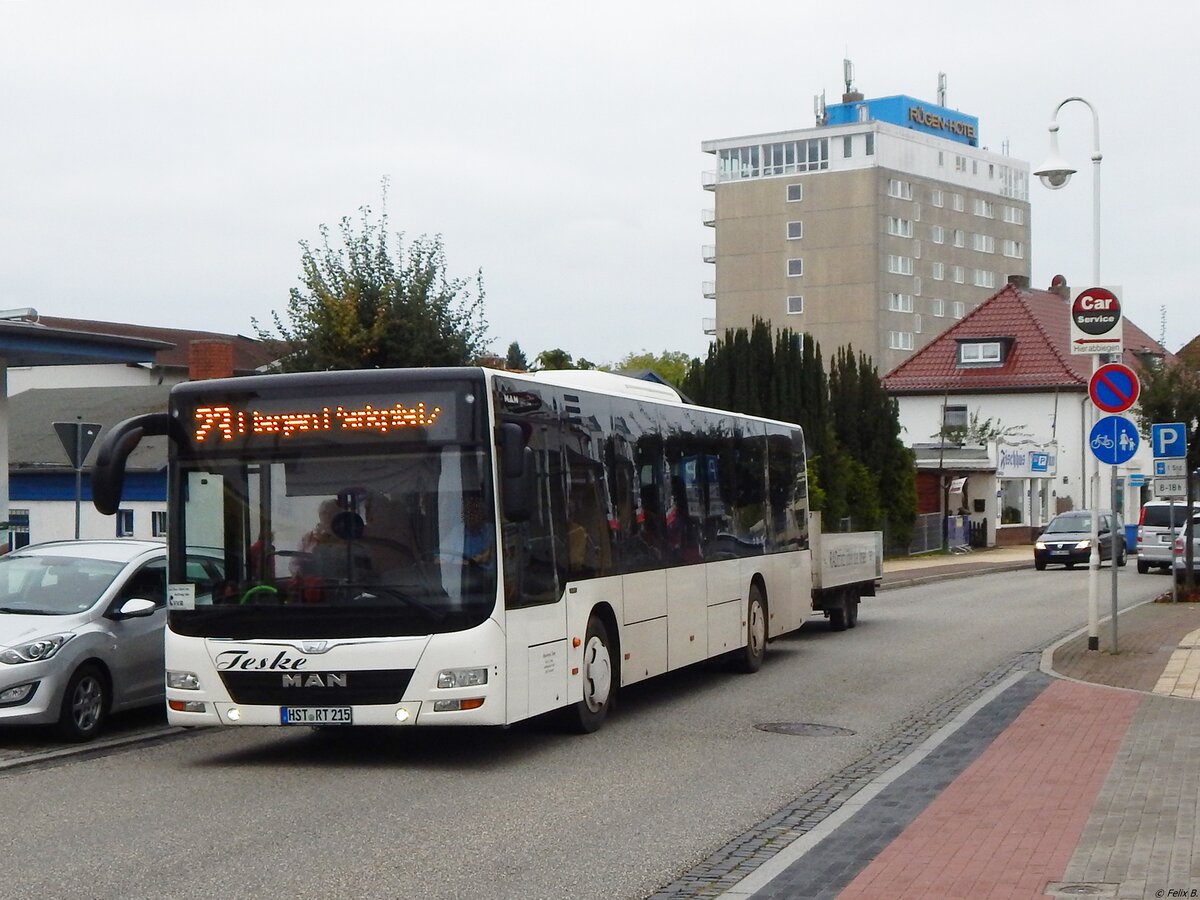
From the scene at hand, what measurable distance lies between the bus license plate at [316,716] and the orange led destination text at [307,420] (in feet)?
6.27

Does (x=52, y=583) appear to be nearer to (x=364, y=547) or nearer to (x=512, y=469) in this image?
(x=364, y=547)

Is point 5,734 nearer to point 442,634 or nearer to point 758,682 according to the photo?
point 442,634

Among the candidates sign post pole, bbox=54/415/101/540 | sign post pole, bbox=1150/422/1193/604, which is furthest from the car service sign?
sign post pole, bbox=54/415/101/540

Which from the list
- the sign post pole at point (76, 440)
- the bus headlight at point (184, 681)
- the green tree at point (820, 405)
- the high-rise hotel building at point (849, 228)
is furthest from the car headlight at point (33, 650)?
the high-rise hotel building at point (849, 228)

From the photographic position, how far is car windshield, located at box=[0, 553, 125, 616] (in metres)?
13.3

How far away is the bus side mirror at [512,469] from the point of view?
1141cm

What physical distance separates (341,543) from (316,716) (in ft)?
3.91

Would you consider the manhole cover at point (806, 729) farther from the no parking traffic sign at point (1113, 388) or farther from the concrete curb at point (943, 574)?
the concrete curb at point (943, 574)

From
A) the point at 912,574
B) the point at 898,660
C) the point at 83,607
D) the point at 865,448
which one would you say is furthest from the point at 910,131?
the point at 83,607

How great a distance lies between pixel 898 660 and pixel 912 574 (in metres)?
21.9

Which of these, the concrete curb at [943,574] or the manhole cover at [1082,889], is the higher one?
the manhole cover at [1082,889]

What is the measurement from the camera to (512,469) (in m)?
11.4

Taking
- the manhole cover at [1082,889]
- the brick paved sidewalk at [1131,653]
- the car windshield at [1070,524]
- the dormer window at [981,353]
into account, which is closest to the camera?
the manhole cover at [1082,889]

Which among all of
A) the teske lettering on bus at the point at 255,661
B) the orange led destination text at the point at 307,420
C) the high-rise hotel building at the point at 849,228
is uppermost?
the high-rise hotel building at the point at 849,228
